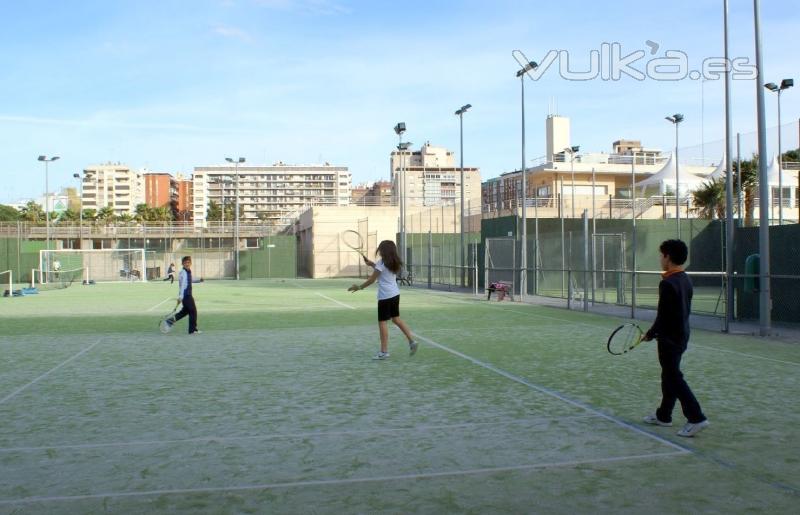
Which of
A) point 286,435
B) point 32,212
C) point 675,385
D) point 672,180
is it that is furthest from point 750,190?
point 32,212

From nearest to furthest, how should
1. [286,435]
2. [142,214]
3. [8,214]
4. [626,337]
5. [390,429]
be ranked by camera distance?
[286,435] → [390,429] → [626,337] → [142,214] → [8,214]

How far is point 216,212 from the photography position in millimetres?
134375

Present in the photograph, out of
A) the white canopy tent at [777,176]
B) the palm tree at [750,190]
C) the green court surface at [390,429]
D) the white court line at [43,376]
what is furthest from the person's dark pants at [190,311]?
the palm tree at [750,190]

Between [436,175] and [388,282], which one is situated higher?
[436,175]

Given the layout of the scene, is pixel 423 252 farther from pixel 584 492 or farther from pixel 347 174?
pixel 347 174

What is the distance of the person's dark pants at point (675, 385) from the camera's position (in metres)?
6.39

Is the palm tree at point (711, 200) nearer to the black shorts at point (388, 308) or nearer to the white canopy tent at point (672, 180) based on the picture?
the white canopy tent at point (672, 180)

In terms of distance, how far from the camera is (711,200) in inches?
1457

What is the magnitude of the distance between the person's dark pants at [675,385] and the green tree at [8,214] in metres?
136

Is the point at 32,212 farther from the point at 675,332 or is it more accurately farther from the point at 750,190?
the point at 675,332

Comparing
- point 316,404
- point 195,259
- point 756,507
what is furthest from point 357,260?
point 756,507

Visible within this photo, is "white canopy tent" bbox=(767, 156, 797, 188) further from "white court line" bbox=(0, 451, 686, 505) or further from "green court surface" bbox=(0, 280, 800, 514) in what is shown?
"white court line" bbox=(0, 451, 686, 505)

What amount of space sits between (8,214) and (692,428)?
145 metres

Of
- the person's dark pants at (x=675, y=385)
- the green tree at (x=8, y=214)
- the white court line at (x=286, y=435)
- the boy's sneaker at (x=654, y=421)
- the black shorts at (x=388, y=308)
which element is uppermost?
the green tree at (x=8, y=214)
